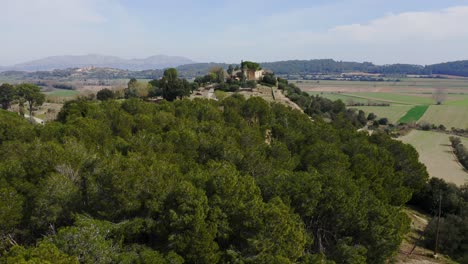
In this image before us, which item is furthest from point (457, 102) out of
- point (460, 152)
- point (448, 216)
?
point (448, 216)

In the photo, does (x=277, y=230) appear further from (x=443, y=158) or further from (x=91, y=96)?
(x=91, y=96)

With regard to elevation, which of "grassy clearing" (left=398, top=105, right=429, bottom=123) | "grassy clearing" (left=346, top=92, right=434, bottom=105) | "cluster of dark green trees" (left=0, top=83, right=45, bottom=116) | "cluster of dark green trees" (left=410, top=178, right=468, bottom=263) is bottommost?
"cluster of dark green trees" (left=410, top=178, right=468, bottom=263)

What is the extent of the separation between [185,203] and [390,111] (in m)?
96.7

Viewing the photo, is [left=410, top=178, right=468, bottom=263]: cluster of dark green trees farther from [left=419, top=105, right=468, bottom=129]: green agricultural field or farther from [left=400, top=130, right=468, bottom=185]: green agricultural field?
[left=419, top=105, right=468, bottom=129]: green agricultural field

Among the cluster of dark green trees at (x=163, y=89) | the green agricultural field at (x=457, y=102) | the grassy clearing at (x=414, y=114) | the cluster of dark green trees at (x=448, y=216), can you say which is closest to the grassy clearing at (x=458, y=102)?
the green agricultural field at (x=457, y=102)

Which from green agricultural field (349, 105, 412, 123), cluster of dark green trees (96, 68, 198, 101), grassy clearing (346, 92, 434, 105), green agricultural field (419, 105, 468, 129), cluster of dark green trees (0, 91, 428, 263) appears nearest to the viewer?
cluster of dark green trees (0, 91, 428, 263)

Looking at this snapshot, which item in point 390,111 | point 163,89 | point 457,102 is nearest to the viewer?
point 163,89

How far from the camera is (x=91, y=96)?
77812mm

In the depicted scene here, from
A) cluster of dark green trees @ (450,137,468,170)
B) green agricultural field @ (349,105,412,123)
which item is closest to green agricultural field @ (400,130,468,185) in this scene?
cluster of dark green trees @ (450,137,468,170)

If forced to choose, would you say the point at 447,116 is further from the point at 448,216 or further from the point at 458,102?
the point at 448,216

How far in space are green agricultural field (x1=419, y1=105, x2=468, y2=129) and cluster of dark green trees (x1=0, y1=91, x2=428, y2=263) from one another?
64942 mm

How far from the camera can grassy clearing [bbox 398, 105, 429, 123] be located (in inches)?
3450

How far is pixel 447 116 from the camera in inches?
3526

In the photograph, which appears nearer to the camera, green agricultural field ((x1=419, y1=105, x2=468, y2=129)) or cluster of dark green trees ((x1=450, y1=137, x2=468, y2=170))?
cluster of dark green trees ((x1=450, y1=137, x2=468, y2=170))
